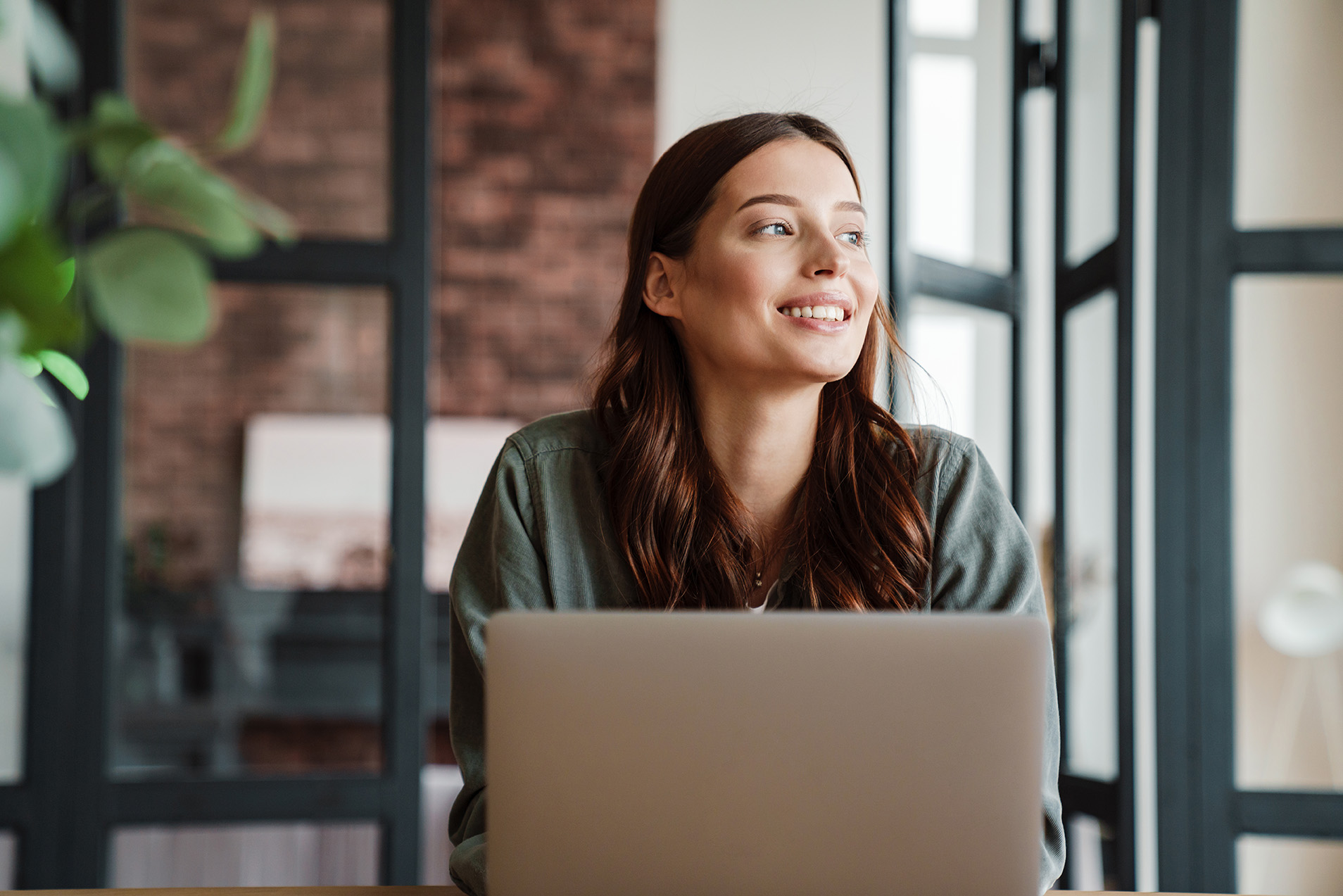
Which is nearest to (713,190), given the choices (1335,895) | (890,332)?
(890,332)

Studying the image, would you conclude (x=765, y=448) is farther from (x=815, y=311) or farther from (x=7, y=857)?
(x=7, y=857)

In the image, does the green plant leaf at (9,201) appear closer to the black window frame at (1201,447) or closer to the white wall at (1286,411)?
the black window frame at (1201,447)

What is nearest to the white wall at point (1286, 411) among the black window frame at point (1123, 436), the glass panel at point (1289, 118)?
the glass panel at point (1289, 118)

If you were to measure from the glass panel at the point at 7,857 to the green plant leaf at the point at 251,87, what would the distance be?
2448 mm

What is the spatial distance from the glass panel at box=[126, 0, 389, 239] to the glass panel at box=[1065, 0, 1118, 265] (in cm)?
153

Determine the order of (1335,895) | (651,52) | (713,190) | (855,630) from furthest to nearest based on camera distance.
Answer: (651,52), (1335,895), (713,190), (855,630)

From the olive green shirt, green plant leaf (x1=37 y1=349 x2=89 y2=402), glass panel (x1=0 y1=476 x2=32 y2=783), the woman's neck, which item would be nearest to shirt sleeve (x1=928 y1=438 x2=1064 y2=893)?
the olive green shirt

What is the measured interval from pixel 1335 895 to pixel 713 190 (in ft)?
6.22

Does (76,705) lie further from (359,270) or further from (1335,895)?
(1335,895)

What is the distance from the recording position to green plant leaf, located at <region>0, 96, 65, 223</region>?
315 mm

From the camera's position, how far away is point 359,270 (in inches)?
95.2

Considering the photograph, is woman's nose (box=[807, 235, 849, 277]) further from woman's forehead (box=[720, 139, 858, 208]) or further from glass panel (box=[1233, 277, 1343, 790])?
glass panel (box=[1233, 277, 1343, 790])

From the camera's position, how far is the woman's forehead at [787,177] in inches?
52.3

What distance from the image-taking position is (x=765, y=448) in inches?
53.7
